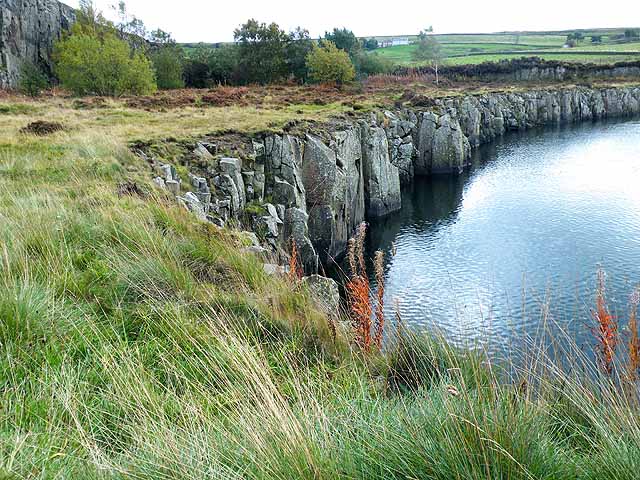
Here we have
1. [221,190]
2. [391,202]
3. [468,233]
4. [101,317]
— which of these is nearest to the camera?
[101,317]

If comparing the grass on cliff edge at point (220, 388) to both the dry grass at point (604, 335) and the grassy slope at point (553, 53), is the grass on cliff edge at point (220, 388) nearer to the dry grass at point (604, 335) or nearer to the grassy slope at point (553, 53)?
the dry grass at point (604, 335)

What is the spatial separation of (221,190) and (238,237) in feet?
20.3

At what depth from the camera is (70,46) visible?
5409 cm

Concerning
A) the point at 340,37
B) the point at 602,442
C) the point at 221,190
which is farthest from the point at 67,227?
the point at 340,37

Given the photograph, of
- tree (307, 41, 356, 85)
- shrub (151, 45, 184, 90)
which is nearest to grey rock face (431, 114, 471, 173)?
tree (307, 41, 356, 85)

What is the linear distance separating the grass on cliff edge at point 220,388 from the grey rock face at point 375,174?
85.7 feet

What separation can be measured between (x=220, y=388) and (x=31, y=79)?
7623 cm

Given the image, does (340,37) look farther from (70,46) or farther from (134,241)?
(134,241)

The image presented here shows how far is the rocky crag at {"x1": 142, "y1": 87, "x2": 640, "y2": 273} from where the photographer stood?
1767 cm

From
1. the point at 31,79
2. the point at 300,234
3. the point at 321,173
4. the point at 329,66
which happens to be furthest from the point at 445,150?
the point at 31,79

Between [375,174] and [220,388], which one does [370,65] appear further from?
[220,388]

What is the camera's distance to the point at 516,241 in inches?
1037

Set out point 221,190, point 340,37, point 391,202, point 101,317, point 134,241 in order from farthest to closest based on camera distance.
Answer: point 340,37, point 391,202, point 221,190, point 134,241, point 101,317

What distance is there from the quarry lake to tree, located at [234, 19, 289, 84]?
96.2 ft
